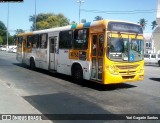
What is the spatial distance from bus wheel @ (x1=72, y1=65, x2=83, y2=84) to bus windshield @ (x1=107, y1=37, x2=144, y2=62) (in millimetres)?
2265

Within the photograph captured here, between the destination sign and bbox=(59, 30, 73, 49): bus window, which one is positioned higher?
the destination sign

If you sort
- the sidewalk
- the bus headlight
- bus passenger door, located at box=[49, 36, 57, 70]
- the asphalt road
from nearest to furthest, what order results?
1. the sidewalk
2. the asphalt road
3. the bus headlight
4. bus passenger door, located at box=[49, 36, 57, 70]

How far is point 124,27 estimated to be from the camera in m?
12.8

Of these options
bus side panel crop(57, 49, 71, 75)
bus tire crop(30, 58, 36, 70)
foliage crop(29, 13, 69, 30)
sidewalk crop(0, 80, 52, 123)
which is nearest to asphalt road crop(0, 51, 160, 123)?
sidewalk crop(0, 80, 52, 123)

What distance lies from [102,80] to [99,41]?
169cm

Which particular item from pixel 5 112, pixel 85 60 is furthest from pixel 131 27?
pixel 5 112

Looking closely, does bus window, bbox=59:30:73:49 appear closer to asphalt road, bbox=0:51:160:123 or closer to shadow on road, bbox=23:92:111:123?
asphalt road, bbox=0:51:160:123

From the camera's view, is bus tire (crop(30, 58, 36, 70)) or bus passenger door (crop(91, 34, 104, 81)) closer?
bus passenger door (crop(91, 34, 104, 81))

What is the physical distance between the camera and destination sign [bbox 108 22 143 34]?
40.5 ft

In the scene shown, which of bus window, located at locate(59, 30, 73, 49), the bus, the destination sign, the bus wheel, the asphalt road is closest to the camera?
the asphalt road

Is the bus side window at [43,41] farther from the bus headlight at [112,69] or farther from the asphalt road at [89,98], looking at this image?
the bus headlight at [112,69]

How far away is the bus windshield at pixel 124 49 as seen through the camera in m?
12.2

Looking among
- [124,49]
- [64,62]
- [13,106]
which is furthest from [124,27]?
[13,106]

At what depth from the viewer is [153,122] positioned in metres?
7.61
